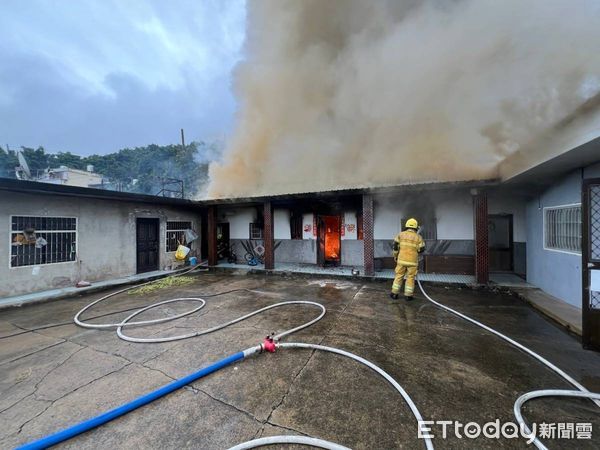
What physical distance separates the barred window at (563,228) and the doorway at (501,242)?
1.80 meters

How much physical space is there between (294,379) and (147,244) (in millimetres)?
8886

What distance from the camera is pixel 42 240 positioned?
6465 mm

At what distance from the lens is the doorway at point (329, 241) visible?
378 inches

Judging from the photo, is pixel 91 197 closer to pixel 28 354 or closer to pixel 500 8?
pixel 28 354

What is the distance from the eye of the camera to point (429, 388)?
2580 millimetres

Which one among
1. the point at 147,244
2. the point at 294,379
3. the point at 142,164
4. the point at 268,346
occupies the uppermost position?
the point at 142,164

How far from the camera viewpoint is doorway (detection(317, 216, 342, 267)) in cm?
959

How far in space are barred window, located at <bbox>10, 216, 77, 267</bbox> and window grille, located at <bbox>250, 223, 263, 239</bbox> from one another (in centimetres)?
617

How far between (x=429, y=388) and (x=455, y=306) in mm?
3322

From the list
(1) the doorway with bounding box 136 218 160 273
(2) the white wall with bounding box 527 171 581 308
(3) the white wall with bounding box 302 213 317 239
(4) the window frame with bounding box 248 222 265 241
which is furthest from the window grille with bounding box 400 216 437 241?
(1) the doorway with bounding box 136 218 160 273

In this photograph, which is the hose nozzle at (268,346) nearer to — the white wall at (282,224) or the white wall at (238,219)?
the white wall at (282,224)

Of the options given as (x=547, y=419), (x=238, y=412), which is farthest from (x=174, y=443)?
(x=547, y=419)

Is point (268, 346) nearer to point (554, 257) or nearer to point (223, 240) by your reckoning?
point (554, 257)

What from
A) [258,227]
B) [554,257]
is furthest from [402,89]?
[258,227]
